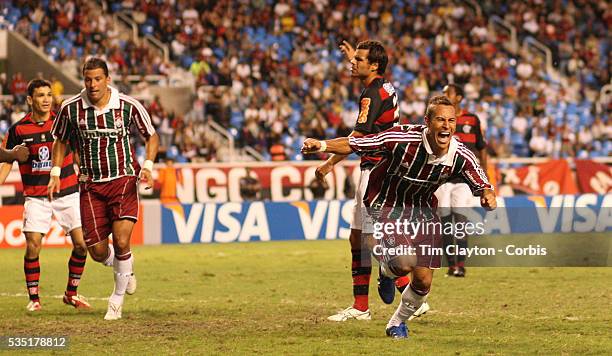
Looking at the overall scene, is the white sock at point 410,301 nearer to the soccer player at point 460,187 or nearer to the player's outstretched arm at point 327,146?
the player's outstretched arm at point 327,146

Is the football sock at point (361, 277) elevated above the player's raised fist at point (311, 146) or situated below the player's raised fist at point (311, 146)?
below

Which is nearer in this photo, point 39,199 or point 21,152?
point 21,152

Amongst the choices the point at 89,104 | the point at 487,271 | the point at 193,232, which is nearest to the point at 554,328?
the point at 89,104

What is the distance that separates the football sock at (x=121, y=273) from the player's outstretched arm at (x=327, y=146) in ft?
9.03

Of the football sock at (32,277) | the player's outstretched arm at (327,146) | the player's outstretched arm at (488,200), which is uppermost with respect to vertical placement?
the player's outstretched arm at (327,146)

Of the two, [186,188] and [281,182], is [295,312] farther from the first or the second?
[281,182]

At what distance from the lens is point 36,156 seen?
11.6 m

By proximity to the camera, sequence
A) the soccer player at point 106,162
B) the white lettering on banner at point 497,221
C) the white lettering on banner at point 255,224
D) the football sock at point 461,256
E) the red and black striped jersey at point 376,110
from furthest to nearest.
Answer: the white lettering on banner at point 255,224, the white lettering on banner at point 497,221, the football sock at point 461,256, the soccer player at point 106,162, the red and black striped jersey at point 376,110

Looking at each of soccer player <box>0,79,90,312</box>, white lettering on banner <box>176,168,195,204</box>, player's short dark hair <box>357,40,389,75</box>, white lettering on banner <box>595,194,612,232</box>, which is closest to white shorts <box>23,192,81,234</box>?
soccer player <box>0,79,90,312</box>

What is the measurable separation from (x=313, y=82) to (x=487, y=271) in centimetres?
1597

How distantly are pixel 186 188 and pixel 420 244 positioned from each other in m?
15.4

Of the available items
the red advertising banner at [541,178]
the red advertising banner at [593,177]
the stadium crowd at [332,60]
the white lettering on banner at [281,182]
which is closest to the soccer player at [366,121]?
the white lettering on banner at [281,182]

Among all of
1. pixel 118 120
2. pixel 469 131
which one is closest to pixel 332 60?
pixel 469 131

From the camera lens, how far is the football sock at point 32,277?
11.4 metres
